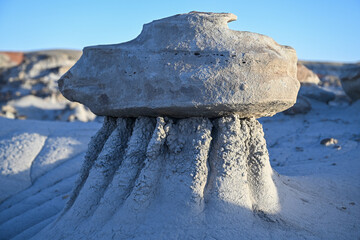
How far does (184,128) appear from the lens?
2.49 m

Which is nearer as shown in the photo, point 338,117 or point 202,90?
point 202,90

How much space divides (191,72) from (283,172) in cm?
239

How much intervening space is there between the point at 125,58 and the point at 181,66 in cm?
46

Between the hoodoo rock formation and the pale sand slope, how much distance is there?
1.24ft

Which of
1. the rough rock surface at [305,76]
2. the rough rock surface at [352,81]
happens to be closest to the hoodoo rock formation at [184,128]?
the rough rock surface at [352,81]

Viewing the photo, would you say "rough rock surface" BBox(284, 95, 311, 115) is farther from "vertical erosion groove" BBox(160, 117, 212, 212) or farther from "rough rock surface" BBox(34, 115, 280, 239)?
"vertical erosion groove" BBox(160, 117, 212, 212)

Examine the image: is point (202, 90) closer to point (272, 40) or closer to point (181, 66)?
point (181, 66)

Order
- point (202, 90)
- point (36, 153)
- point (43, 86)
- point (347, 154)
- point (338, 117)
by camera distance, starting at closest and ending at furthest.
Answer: point (202, 90) < point (347, 154) < point (36, 153) < point (338, 117) < point (43, 86)

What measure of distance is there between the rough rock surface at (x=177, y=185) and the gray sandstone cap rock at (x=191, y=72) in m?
0.17

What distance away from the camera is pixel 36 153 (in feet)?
17.1

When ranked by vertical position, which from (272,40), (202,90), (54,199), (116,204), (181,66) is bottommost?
(54,199)

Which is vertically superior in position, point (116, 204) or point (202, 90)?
point (202, 90)

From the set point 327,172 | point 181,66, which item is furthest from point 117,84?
point 327,172

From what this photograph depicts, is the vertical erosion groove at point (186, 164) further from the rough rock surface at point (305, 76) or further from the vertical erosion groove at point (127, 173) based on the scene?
the rough rock surface at point (305, 76)
